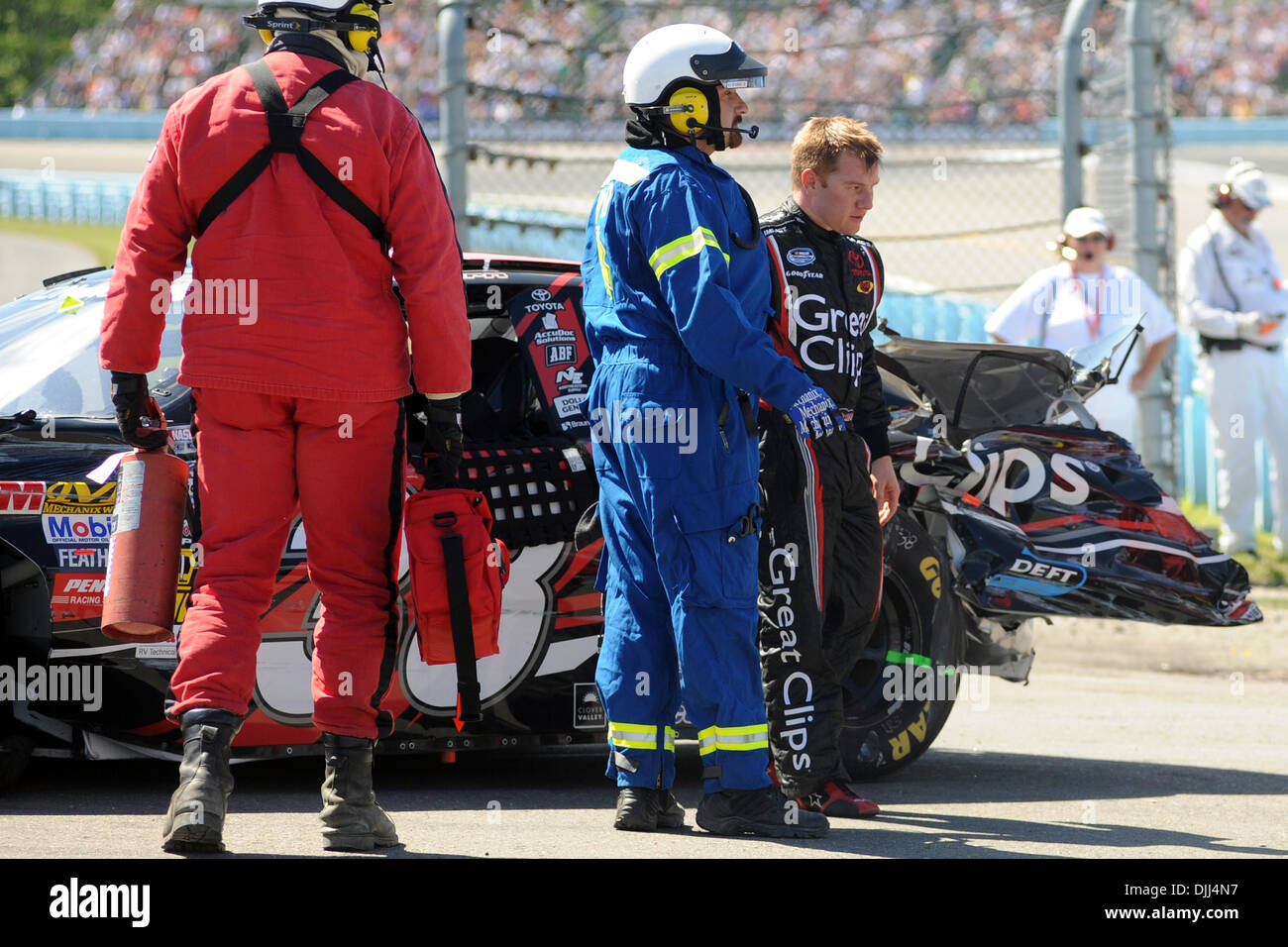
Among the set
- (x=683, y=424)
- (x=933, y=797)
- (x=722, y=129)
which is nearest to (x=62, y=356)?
(x=683, y=424)

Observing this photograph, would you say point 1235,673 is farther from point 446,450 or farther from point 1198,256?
point 446,450

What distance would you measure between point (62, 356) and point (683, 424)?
1.96 meters

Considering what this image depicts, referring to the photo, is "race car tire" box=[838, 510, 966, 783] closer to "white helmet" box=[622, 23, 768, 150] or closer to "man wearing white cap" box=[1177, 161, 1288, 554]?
"white helmet" box=[622, 23, 768, 150]

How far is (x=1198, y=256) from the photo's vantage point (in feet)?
34.5

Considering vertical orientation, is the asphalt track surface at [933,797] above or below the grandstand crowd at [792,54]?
below

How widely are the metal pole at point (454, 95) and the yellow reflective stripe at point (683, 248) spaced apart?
442 centimetres

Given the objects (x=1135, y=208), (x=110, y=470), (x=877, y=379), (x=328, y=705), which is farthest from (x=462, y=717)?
(x=1135, y=208)

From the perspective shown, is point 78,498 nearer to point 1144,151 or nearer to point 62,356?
point 62,356

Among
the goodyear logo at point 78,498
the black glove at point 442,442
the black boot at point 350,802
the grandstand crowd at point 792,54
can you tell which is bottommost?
the black boot at point 350,802

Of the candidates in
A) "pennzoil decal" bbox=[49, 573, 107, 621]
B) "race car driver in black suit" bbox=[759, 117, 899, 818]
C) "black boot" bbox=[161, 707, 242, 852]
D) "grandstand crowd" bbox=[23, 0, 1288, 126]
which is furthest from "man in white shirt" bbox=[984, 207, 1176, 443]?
"black boot" bbox=[161, 707, 242, 852]

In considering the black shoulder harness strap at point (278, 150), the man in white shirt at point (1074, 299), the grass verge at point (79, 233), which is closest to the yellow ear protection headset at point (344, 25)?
the black shoulder harness strap at point (278, 150)

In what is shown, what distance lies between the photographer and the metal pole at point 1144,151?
33.0 feet

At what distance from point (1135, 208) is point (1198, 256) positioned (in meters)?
0.68

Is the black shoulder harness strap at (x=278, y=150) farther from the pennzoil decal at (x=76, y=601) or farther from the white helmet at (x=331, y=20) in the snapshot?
the pennzoil decal at (x=76, y=601)
